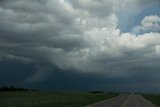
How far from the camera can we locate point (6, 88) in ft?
648

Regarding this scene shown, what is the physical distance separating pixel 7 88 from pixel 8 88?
0.94 metres

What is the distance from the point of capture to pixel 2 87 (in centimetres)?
19625

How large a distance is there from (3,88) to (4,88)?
1279mm

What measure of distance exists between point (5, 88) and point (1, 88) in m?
3.41

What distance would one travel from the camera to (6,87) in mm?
198000

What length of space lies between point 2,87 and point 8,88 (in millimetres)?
3656

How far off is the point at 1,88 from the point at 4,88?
2.58 metres

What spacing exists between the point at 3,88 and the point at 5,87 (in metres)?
2.68

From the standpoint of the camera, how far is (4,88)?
646ft

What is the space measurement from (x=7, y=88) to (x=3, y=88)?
9.56 feet

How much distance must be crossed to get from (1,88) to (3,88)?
1354mm

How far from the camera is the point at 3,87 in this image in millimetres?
197125

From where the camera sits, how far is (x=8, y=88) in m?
199
